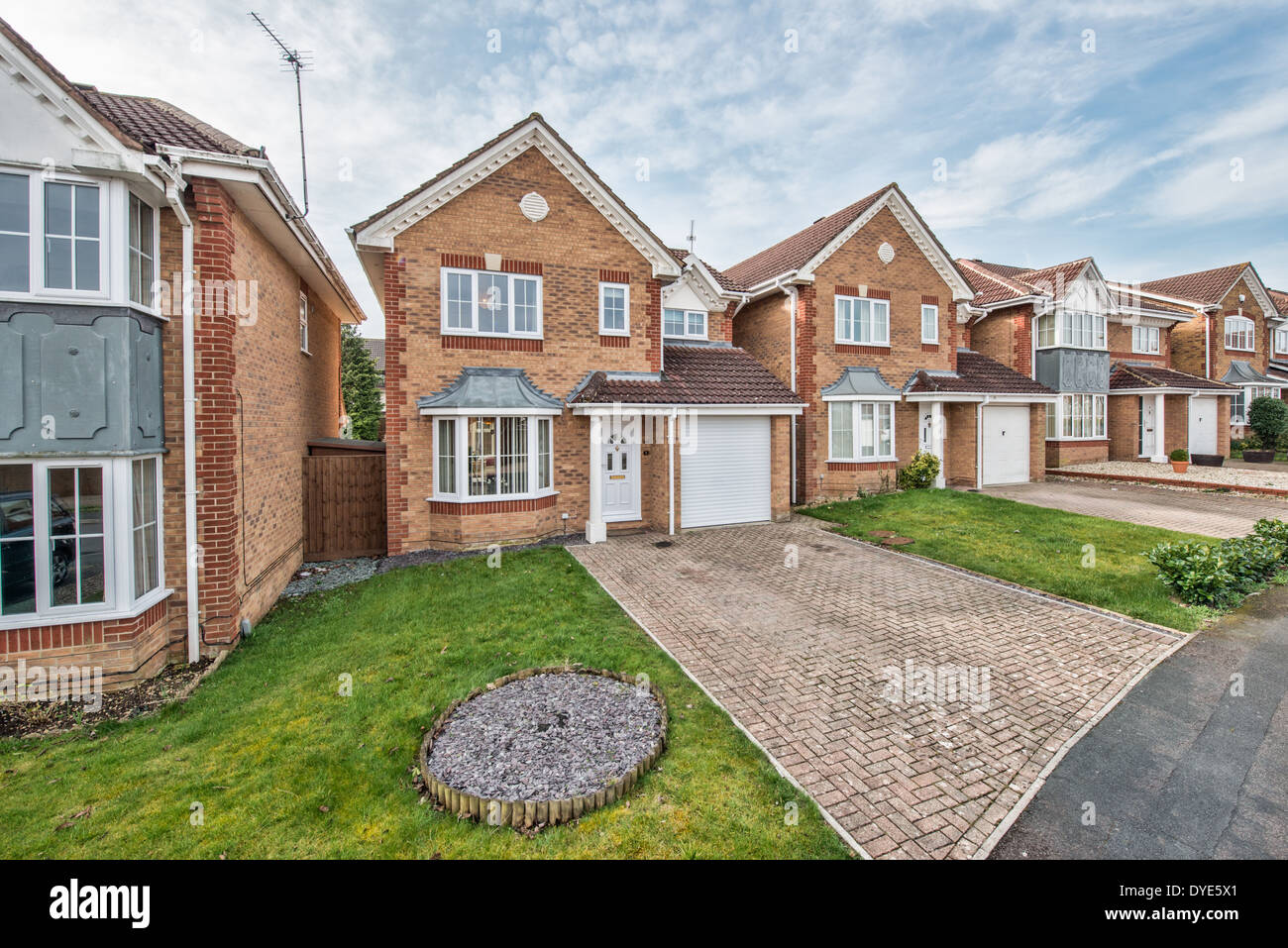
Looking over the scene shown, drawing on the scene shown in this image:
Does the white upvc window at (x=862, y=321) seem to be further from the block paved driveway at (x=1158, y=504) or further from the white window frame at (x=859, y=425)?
the block paved driveway at (x=1158, y=504)

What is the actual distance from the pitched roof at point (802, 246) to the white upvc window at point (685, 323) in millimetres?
3024

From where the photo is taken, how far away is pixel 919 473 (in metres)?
17.6

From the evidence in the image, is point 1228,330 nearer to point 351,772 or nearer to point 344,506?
point 344,506

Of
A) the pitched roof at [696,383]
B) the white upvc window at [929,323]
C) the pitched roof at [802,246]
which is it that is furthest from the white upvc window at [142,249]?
the white upvc window at [929,323]

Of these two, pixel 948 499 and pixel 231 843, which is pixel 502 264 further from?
pixel 948 499

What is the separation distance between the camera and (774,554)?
11.5 metres

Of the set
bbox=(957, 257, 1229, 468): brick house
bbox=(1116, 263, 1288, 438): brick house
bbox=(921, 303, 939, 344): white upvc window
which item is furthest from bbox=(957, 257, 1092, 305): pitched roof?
bbox=(1116, 263, 1288, 438): brick house

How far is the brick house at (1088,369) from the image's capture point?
22031 mm

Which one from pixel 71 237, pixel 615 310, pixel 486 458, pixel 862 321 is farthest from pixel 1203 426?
pixel 71 237

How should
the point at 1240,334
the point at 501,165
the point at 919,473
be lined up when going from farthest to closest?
the point at 1240,334
the point at 919,473
the point at 501,165

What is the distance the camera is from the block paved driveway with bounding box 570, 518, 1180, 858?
13.8ft

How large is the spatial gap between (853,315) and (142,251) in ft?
55.7

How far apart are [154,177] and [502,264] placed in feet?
22.1

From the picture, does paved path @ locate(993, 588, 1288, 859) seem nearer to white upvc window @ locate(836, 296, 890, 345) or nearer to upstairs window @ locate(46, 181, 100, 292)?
upstairs window @ locate(46, 181, 100, 292)
